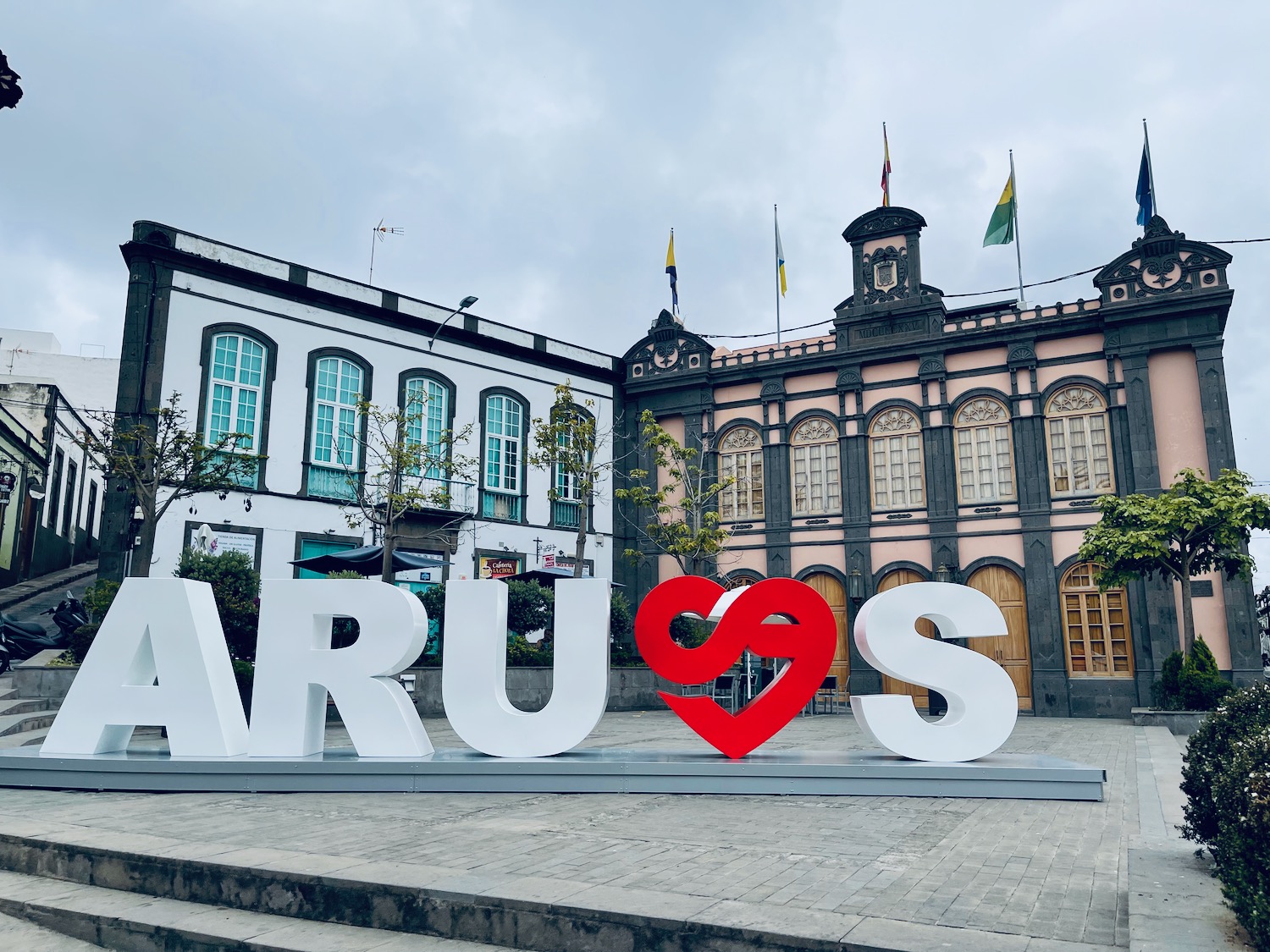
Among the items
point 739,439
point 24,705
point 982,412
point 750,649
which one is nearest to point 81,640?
point 24,705

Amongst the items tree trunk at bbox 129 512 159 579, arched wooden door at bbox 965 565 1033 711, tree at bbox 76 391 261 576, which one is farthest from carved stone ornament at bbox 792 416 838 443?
tree trunk at bbox 129 512 159 579

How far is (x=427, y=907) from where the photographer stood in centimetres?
491

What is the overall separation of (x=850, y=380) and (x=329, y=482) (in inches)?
496

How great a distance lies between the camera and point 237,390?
62.7ft

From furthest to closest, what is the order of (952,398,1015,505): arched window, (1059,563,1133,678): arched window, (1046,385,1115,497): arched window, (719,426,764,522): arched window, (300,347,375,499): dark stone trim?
(719,426,764,522): arched window < (952,398,1015,505): arched window < (1046,385,1115,497): arched window < (300,347,375,499): dark stone trim < (1059,563,1133,678): arched window

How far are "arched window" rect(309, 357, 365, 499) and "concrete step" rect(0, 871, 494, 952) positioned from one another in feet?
48.6

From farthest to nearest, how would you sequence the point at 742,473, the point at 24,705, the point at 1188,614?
the point at 742,473
the point at 1188,614
the point at 24,705

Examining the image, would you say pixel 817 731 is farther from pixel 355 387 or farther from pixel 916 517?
pixel 355 387

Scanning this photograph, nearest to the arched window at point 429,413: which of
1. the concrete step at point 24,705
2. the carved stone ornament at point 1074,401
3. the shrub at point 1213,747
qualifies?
the concrete step at point 24,705

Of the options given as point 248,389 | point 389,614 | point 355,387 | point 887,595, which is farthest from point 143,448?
point 887,595

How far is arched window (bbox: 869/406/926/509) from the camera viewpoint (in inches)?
880

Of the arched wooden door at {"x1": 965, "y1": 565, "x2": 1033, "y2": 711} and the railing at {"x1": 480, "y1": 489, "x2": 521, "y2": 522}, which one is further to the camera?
the railing at {"x1": 480, "y1": 489, "x2": 521, "y2": 522}

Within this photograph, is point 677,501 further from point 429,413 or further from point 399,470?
point 399,470

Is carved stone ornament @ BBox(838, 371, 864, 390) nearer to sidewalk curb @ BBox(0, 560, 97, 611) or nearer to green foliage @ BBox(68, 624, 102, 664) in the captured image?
green foliage @ BBox(68, 624, 102, 664)
